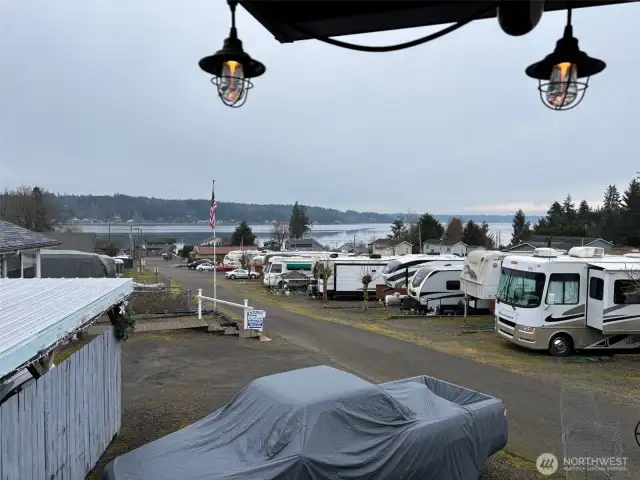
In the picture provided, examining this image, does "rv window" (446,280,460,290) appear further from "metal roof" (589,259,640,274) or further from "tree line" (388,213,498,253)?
"tree line" (388,213,498,253)

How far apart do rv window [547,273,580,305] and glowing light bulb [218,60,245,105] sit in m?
13.6

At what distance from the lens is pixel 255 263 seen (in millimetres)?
53000

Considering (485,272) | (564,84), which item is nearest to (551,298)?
(485,272)

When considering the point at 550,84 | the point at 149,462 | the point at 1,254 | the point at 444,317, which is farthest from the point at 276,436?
the point at 444,317

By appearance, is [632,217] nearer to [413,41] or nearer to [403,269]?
[403,269]

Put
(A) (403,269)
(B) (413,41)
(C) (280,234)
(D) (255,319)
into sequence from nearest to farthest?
(B) (413,41) → (D) (255,319) → (A) (403,269) → (C) (280,234)

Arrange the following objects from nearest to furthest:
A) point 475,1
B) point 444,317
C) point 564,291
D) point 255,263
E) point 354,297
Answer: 1. point 475,1
2. point 564,291
3. point 444,317
4. point 354,297
5. point 255,263

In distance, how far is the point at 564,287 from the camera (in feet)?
47.8

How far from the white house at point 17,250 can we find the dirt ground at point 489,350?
39.3 ft

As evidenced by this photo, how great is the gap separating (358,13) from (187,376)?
10.7 metres

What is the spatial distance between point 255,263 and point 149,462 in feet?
159

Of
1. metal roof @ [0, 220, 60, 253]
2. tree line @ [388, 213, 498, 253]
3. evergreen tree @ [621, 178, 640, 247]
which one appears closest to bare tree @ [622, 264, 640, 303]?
metal roof @ [0, 220, 60, 253]

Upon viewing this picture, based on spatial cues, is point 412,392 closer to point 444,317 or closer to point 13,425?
point 13,425

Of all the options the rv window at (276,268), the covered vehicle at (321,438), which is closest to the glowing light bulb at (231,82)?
the covered vehicle at (321,438)
